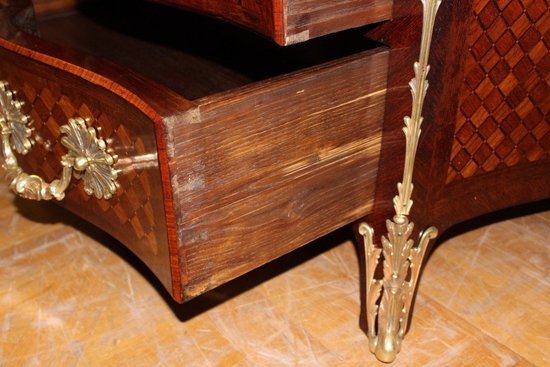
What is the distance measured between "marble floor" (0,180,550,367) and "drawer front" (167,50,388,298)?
0.64 ft

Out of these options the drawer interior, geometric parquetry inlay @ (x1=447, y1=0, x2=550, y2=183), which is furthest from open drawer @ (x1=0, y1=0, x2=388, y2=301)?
the drawer interior

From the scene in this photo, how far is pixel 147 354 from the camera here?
0.87 m

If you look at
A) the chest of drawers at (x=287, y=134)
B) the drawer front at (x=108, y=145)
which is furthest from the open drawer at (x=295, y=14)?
the drawer front at (x=108, y=145)

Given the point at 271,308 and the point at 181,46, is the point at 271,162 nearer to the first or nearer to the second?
the point at 271,308

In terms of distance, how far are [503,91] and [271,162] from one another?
296mm

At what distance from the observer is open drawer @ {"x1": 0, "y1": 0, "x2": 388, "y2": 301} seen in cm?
62

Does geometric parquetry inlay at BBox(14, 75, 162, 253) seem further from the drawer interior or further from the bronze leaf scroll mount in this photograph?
the drawer interior

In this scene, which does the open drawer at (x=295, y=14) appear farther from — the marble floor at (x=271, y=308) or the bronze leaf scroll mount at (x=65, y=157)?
the marble floor at (x=271, y=308)

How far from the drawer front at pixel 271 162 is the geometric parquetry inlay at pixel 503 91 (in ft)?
0.35

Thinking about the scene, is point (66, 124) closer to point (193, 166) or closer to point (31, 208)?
point (193, 166)

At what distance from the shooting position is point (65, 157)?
738 mm

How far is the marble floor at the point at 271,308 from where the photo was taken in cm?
87

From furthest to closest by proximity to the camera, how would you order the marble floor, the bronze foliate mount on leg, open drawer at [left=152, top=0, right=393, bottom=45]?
1. the marble floor
2. the bronze foliate mount on leg
3. open drawer at [left=152, top=0, right=393, bottom=45]

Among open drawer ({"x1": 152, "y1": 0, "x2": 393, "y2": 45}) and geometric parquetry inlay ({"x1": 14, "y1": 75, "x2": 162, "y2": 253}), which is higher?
open drawer ({"x1": 152, "y1": 0, "x2": 393, "y2": 45})
